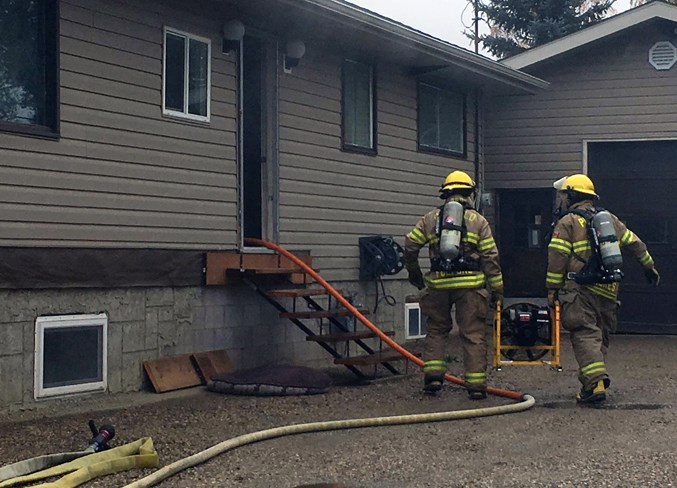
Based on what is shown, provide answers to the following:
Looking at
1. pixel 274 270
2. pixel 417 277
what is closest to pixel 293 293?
pixel 274 270

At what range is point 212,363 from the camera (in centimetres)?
974

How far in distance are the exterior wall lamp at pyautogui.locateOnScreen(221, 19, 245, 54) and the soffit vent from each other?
7590mm

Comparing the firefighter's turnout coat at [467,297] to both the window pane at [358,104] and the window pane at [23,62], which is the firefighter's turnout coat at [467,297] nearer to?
the window pane at [358,104]

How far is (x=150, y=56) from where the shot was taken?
30.3 ft

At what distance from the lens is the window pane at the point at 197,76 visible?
9.78 m

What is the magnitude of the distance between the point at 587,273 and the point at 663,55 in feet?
24.3

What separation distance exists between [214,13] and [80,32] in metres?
1.91

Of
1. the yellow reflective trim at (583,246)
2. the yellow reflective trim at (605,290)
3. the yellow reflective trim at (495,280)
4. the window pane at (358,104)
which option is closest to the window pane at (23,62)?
the yellow reflective trim at (495,280)

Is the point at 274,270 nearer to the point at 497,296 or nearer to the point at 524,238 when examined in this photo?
the point at 497,296

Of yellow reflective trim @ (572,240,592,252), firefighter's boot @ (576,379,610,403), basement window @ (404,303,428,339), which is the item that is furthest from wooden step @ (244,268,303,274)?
firefighter's boot @ (576,379,610,403)

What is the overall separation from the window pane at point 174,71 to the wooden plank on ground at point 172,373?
8.13 ft

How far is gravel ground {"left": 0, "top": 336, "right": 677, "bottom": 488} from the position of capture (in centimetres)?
580

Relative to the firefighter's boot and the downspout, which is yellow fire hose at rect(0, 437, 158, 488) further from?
the downspout

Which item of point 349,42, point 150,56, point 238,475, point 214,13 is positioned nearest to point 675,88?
point 349,42
